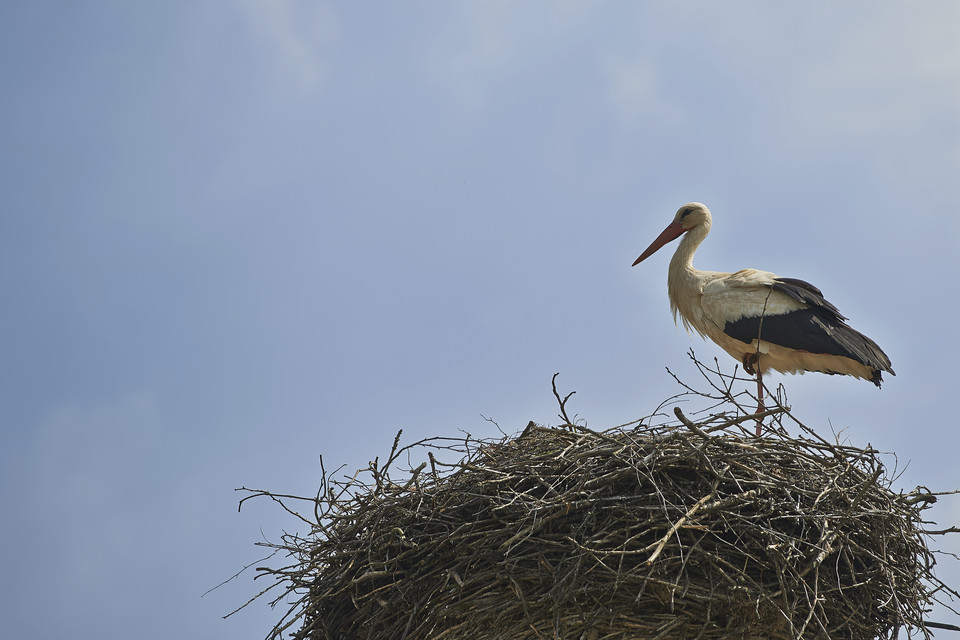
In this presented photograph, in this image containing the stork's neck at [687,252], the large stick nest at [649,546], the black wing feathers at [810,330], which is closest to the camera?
the large stick nest at [649,546]

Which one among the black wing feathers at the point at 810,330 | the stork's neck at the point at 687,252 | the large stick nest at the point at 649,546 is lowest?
the large stick nest at the point at 649,546

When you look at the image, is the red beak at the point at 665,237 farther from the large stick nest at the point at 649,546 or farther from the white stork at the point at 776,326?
the large stick nest at the point at 649,546

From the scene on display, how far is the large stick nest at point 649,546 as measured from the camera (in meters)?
3.59

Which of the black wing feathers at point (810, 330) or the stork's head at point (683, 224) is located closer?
the black wing feathers at point (810, 330)

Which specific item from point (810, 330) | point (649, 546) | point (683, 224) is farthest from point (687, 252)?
point (649, 546)

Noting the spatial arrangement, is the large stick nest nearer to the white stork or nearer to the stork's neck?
the white stork

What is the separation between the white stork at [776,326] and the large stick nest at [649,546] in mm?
2599

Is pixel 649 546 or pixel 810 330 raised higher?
pixel 810 330

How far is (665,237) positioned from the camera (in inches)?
311

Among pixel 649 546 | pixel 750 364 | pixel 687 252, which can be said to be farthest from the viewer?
pixel 687 252

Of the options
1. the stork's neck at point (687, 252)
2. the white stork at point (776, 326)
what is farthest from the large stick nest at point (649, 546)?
the stork's neck at point (687, 252)

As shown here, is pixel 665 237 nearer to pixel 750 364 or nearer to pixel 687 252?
pixel 687 252

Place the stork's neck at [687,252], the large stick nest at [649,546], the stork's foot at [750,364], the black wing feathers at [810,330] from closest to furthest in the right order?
the large stick nest at [649,546] < the black wing feathers at [810,330] < the stork's foot at [750,364] < the stork's neck at [687,252]

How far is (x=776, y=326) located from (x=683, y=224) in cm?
145
